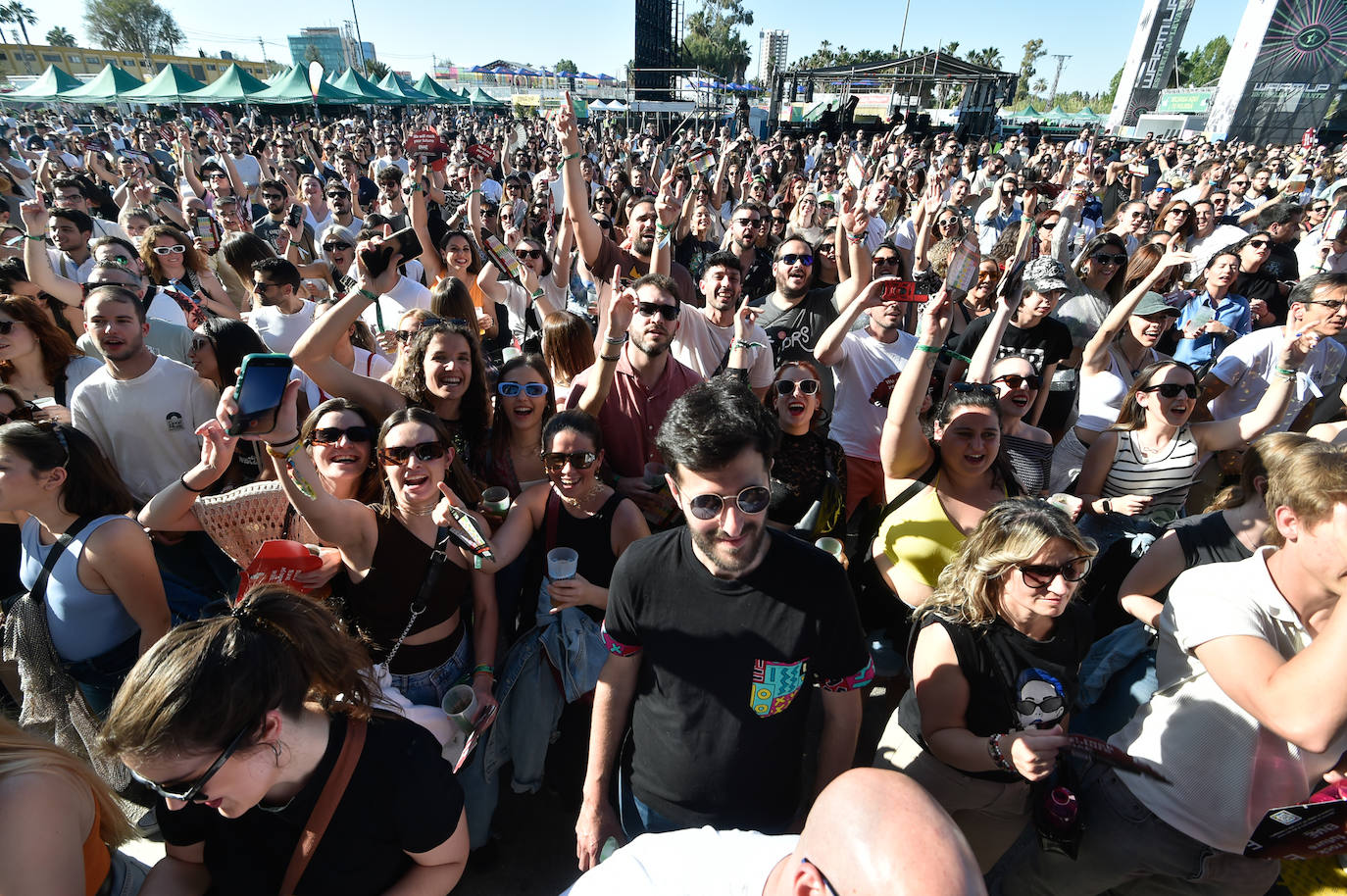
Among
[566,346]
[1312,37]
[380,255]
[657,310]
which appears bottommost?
[566,346]

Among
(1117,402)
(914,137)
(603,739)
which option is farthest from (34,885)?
(914,137)

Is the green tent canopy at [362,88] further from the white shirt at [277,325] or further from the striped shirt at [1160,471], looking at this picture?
the striped shirt at [1160,471]

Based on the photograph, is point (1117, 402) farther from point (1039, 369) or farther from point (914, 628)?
point (914, 628)

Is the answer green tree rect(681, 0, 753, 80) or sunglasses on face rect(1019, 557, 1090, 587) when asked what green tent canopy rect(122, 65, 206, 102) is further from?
green tree rect(681, 0, 753, 80)

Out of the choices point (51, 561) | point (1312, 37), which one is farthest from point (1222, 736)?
point (1312, 37)

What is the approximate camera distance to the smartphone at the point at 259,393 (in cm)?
204

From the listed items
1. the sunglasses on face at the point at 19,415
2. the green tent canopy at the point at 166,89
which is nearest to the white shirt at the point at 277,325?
the sunglasses on face at the point at 19,415

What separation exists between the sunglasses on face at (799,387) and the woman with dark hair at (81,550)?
269 centimetres

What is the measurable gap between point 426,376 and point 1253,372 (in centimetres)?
490

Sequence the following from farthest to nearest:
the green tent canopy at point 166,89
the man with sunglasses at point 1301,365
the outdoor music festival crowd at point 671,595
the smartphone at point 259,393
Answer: the green tent canopy at point 166,89 → the man with sunglasses at point 1301,365 → the smartphone at point 259,393 → the outdoor music festival crowd at point 671,595

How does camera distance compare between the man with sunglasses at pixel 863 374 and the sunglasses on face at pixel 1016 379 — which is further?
the man with sunglasses at pixel 863 374

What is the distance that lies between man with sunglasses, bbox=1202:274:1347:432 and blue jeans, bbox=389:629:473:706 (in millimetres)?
4296

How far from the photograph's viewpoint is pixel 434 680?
249 cm

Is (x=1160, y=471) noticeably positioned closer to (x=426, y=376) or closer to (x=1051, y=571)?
(x=1051, y=571)
